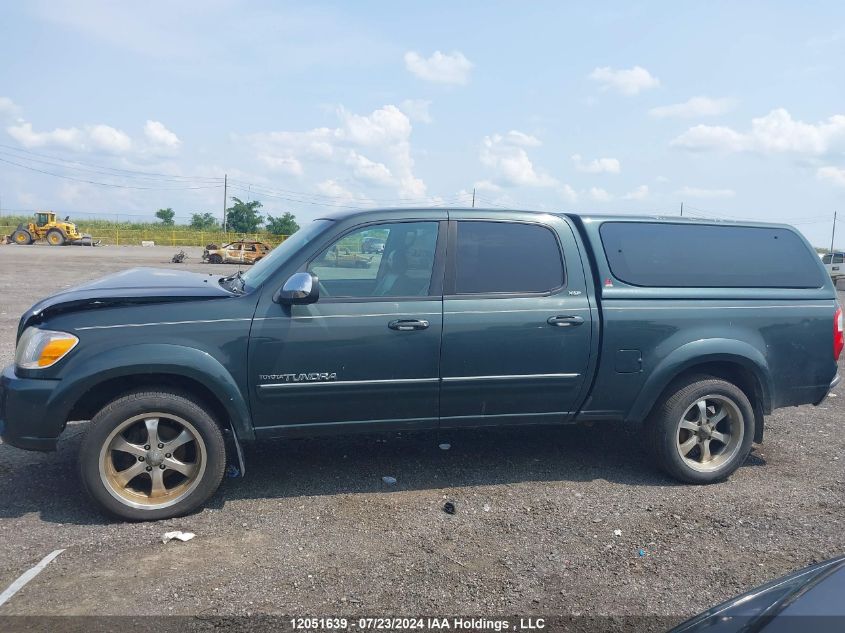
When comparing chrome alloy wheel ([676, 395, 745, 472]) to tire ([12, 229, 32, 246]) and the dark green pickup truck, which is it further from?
tire ([12, 229, 32, 246])

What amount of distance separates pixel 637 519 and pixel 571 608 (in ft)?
3.97

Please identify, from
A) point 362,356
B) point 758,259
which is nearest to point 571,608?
point 362,356

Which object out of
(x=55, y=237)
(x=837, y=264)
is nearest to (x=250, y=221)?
(x=55, y=237)

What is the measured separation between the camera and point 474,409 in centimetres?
466

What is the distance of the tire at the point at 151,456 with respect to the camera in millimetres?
4113

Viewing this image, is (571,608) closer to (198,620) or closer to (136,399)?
(198,620)

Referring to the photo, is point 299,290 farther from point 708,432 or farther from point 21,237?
point 21,237

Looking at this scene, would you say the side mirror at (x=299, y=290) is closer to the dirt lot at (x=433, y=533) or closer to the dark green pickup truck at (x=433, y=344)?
the dark green pickup truck at (x=433, y=344)

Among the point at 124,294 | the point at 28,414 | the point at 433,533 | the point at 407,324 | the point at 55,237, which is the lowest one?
the point at 433,533

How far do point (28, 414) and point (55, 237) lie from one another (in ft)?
156

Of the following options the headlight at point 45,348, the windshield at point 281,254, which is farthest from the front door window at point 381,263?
the headlight at point 45,348

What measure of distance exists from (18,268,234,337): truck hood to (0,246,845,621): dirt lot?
1.22 m

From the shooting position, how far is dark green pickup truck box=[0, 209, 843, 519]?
13.6ft

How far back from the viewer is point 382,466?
5156 mm
